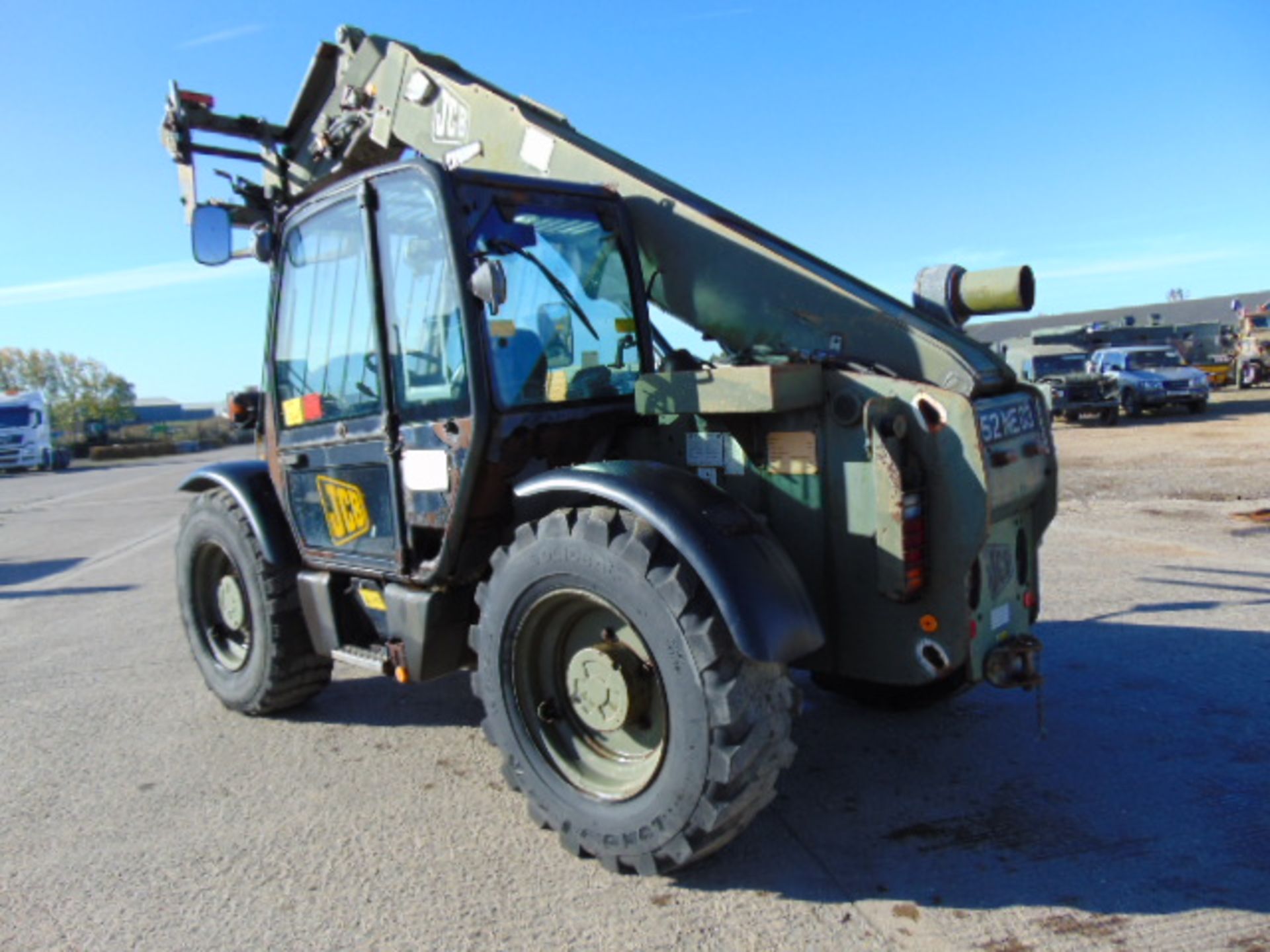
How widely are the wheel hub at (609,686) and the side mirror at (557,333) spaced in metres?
1.19

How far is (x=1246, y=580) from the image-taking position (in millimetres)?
6734

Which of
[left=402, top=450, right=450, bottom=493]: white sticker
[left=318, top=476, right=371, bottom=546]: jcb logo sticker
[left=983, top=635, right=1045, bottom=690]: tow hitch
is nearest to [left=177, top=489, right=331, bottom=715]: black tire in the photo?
[left=318, top=476, right=371, bottom=546]: jcb logo sticker

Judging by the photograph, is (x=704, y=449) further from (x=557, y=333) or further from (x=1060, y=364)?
(x=1060, y=364)

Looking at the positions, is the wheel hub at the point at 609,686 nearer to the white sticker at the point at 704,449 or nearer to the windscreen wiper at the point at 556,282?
the white sticker at the point at 704,449

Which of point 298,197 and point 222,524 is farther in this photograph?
point 222,524

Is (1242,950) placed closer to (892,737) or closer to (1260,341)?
(892,737)

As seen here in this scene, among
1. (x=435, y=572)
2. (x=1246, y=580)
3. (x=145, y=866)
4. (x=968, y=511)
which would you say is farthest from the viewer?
(x=1246, y=580)

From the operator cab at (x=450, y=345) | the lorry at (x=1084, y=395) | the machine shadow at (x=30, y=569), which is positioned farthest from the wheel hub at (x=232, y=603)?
the lorry at (x=1084, y=395)

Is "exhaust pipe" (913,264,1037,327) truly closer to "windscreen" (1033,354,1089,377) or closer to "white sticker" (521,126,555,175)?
"white sticker" (521,126,555,175)

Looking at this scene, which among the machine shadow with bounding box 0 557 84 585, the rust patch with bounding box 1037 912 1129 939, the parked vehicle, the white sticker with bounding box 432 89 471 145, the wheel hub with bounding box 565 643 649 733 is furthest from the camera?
the parked vehicle

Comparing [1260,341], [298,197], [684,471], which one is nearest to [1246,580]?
[684,471]

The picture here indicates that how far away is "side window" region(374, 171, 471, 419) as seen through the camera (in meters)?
3.58

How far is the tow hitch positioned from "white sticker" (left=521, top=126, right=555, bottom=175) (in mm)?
2724

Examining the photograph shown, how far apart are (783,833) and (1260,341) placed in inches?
1411
